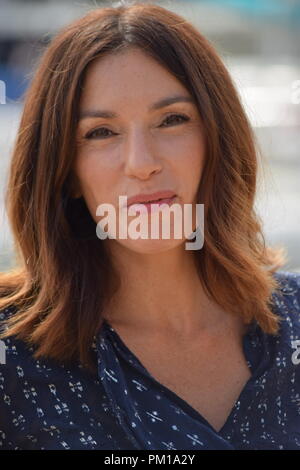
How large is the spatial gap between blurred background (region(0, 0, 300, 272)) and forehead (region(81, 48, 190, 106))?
2.95 metres

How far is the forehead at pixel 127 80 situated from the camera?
154 cm

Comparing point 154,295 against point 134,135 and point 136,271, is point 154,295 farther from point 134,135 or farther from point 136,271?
point 134,135

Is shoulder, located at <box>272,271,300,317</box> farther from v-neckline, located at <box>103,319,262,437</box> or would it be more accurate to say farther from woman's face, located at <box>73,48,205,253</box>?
woman's face, located at <box>73,48,205,253</box>

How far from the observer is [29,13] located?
693cm

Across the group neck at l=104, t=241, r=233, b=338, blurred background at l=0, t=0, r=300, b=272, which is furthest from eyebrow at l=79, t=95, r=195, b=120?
blurred background at l=0, t=0, r=300, b=272

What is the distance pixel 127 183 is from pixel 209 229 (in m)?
0.27

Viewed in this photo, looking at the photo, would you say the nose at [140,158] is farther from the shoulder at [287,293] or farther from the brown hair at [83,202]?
the shoulder at [287,293]

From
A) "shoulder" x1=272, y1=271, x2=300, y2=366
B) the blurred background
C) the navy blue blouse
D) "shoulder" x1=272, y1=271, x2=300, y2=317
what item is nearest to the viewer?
the navy blue blouse

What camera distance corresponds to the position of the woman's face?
5.06ft

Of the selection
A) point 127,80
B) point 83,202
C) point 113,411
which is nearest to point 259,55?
point 83,202

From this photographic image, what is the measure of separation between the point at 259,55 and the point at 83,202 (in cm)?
627

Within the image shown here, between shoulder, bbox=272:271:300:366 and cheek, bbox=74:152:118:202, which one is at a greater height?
cheek, bbox=74:152:118:202

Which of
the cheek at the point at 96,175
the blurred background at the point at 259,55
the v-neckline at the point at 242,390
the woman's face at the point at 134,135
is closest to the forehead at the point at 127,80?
the woman's face at the point at 134,135
